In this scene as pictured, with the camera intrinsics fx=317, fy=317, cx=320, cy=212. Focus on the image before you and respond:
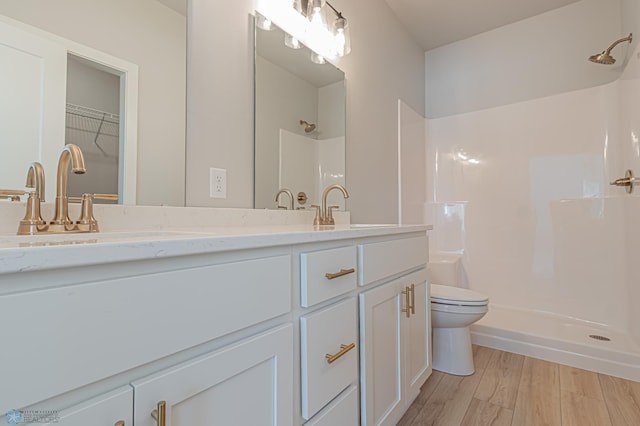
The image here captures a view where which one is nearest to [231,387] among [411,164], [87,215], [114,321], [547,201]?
[114,321]

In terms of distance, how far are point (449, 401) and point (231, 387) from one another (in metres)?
1.34

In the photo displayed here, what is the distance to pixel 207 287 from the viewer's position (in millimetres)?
553

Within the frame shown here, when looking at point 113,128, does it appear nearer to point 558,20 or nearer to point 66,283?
point 66,283

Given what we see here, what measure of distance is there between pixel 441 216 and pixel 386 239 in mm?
1959

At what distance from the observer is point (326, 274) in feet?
2.76

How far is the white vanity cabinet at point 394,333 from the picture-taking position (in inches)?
39.9

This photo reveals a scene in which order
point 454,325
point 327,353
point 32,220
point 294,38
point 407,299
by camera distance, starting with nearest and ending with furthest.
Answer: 1. point 32,220
2. point 327,353
3. point 407,299
4. point 294,38
5. point 454,325

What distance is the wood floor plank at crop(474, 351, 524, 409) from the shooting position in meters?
1.53

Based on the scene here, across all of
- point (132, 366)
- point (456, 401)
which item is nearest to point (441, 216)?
point (456, 401)

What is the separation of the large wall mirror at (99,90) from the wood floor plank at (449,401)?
1377 mm

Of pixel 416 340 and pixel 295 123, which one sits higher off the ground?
pixel 295 123

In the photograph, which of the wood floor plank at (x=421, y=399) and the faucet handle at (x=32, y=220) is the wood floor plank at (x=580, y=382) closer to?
the wood floor plank at (x=421, y=399)

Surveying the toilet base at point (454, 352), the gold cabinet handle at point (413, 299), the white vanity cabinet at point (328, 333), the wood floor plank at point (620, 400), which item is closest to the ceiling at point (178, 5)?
the white vanity cabinet at point (328, 333)

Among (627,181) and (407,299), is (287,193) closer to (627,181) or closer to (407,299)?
(407,299)
